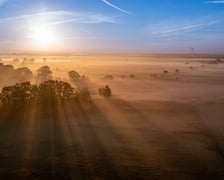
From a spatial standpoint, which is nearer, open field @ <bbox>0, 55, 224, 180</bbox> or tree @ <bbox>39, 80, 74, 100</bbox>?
open field @ <bbox>0, 55, 224, 180</bbox>

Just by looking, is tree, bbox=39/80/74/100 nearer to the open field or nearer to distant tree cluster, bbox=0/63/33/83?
the open field

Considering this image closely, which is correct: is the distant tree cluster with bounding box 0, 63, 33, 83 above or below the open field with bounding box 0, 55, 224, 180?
above

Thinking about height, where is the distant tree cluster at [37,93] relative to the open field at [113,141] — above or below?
above

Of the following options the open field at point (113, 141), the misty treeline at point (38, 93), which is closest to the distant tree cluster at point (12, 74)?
the misty treeline at point (38, 93)

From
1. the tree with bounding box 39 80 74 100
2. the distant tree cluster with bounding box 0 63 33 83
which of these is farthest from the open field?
the distant tree cluster with bounding box 0 63 33 83

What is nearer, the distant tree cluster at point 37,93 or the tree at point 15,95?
the tree at point 15,95

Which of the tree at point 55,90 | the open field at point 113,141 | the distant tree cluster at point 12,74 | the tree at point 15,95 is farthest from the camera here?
the distant tree cluster at point 12,74

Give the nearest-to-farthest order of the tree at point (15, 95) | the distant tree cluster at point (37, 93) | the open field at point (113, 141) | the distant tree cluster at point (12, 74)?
the open field at point (113, 141) < the tree at point (15, 95) < the distant tree cluster at point (37, 93) < the distant tree cluster at point (12, 74)

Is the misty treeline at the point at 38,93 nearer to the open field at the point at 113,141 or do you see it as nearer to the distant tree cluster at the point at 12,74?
the open field at the point at 113,141

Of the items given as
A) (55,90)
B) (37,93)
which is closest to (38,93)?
(37,93)
